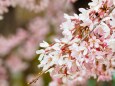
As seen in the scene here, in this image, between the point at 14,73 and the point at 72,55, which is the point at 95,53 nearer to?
the point at 72,55

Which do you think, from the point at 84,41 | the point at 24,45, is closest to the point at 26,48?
the point at 24,45

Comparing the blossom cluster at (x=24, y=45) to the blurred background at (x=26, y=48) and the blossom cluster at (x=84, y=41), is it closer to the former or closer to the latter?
the blurred background at (x=26, y=48)

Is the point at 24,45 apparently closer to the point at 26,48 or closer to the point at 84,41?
the point at 26,48

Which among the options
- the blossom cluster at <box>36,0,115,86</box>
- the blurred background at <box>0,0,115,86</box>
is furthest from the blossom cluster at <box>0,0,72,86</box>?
the blossom cluster at <box>36,0,115,86</box>

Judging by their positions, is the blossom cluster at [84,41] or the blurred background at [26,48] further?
the blurred background at [26,48]

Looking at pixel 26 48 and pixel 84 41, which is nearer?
pixel 84 41

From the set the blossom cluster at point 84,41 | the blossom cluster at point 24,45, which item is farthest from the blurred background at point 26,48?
the blossom cluster at point 84,41

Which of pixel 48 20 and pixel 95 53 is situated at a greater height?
pixel 48 20

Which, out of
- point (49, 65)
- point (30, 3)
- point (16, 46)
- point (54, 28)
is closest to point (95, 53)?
point (49, 65)

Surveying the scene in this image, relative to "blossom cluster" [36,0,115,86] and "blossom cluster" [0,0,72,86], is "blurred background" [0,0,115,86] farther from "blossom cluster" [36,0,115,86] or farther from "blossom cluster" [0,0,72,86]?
"blossom cluster" [36,0,115,86]

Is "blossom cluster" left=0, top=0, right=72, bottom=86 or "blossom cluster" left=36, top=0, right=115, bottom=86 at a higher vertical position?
"blossom cluster" left=0, top=0, right=72, bottom=86

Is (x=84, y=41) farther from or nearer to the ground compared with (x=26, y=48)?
nearer to the ground
